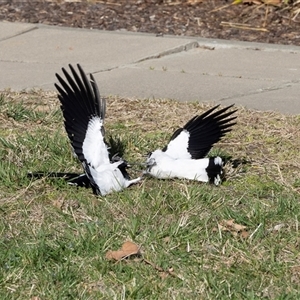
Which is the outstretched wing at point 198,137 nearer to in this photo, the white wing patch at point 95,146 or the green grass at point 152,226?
the green grass at point 152,226

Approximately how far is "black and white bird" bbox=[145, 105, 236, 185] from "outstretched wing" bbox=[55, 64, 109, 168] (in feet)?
1.03

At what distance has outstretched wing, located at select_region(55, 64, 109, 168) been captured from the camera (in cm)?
Result: 440

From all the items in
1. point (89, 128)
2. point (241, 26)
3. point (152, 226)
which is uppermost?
point (89, 128)

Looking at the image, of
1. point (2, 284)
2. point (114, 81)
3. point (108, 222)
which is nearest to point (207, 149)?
point (108, 222)

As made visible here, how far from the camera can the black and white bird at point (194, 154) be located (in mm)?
4453

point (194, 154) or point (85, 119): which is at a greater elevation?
point (85, 119)

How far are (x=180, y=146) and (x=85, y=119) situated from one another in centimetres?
57

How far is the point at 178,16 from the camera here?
895 centimetres

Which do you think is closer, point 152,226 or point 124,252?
point 124,252

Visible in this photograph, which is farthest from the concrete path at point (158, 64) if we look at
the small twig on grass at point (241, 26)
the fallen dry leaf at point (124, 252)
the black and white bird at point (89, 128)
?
the fallen dry leaf at point (124, 252)

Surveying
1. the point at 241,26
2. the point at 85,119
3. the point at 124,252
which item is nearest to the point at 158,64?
the point at 241,26

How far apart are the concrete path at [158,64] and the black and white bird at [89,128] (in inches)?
71.5

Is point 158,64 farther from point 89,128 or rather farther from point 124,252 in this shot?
point 124,252

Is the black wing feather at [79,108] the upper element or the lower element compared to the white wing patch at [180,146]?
upper
